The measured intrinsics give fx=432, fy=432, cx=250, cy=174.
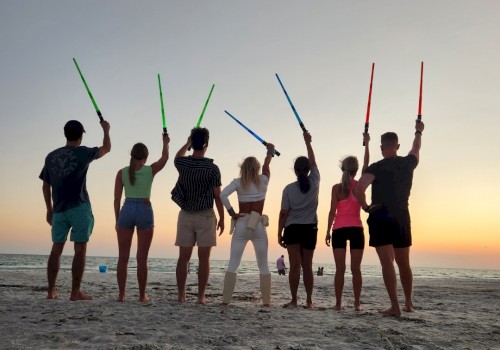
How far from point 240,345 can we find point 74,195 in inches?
124

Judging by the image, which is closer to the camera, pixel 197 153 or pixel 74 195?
pixel 74 195

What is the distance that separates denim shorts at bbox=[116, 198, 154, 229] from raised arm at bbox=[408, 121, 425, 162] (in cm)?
337

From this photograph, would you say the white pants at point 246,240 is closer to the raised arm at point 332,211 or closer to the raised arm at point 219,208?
the raised arm at point 219,208

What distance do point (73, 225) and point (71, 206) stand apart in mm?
235

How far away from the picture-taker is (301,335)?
3637mm

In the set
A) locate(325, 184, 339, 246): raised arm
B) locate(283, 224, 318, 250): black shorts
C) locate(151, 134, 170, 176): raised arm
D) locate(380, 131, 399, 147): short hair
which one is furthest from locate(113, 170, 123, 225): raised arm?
locate(380, 131, 399, 147): short hair

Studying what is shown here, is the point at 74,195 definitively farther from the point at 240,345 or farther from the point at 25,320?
the point at 240,345

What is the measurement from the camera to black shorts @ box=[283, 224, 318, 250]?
225 inches

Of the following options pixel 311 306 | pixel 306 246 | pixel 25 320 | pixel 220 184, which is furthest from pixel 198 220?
pixel 25 320

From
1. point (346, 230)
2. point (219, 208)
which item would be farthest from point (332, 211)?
point (219, 208)

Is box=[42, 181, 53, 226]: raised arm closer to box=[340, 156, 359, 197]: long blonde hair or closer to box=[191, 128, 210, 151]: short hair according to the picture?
box=[191, 128, 210, 151]: short hair

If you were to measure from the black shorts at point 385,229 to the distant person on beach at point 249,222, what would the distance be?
4.39 feet

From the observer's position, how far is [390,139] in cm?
537

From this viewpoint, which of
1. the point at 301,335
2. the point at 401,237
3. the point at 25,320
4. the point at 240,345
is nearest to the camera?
the point at 240,345
